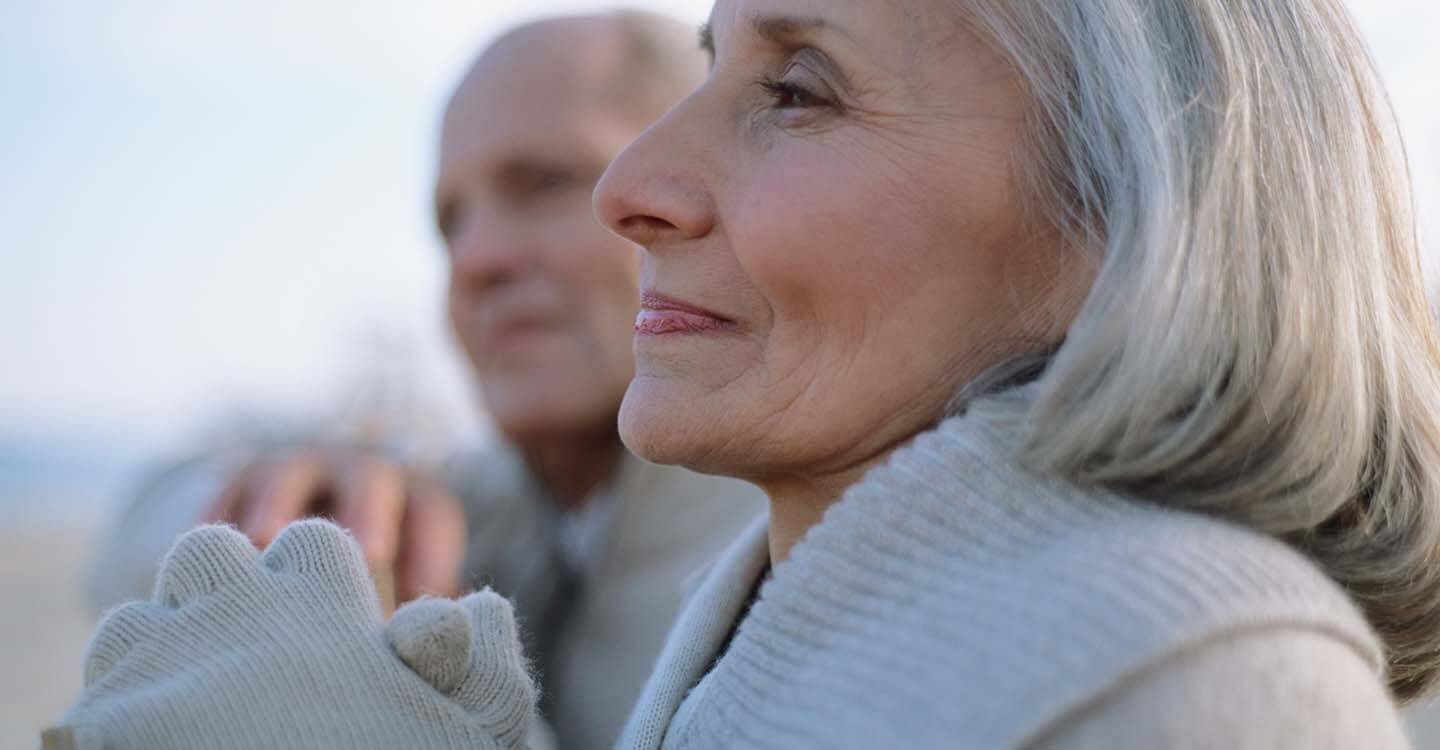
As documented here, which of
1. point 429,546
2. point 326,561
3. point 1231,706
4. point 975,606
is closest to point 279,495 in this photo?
point 429,546

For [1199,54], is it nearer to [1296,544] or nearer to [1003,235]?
[1003,235]

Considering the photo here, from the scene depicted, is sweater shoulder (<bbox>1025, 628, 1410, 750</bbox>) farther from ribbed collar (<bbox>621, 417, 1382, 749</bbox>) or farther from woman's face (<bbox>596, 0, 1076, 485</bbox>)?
woman's face (<bbox>596, 0, 1076, 485</bbox>)

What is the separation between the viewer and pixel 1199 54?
57.7 inches

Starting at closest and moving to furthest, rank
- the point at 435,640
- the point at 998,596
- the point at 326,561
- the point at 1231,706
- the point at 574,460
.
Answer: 1. the point at 1231,706
2. the point at 998,596
3. the point at 435,640
4. the point at 326,561
5. the point at 574,460

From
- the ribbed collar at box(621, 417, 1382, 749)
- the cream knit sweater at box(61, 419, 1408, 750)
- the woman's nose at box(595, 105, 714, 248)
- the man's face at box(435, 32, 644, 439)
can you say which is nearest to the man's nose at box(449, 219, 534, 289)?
A: the man's face at box(435, 32, 644, 439)

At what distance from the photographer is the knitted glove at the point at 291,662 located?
1.38 metres

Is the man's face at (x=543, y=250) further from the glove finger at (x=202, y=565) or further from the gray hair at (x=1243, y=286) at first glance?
the gray hair at (x=1243, y=286)

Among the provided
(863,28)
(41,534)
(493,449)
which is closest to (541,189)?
(493,449)

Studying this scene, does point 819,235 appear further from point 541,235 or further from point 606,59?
point 606,59

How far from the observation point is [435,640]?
4.80ft

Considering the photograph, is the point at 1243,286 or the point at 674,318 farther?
the point at 674,318

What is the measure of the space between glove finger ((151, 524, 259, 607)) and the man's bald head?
1853mm

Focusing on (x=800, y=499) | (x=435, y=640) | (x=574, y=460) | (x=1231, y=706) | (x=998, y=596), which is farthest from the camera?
(x=574, y=460)

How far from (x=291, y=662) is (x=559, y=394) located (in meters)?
1.73
